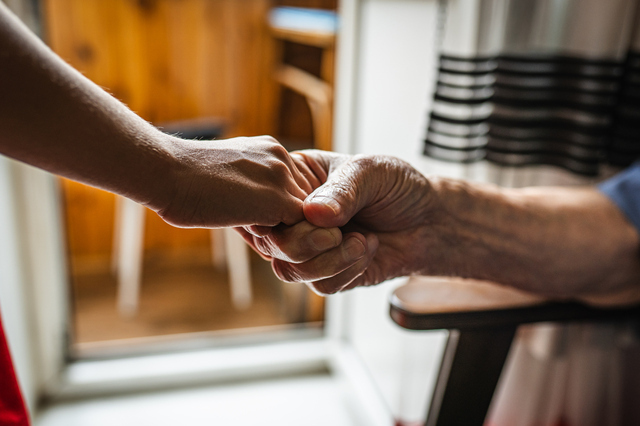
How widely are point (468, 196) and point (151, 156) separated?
54 cm

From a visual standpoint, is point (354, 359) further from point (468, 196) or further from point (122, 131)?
point (122, 131)

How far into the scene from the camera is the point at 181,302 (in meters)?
2.45

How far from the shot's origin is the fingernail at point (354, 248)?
0.65m

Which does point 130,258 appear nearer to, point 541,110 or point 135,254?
point 135,254

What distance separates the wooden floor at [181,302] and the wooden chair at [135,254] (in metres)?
0.04

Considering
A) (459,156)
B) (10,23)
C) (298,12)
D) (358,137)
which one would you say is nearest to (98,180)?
(10,23)

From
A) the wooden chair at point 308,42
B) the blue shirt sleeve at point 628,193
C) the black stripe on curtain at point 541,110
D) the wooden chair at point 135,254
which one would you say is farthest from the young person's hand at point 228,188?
the wooden chair at point 135,254

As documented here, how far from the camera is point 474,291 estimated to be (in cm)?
81

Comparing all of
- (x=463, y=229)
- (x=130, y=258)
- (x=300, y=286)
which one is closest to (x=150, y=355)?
(x=300, y=286)

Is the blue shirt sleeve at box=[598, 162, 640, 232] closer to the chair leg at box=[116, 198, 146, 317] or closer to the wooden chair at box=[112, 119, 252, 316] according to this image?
the wooden chair at box=[112, 119, 252, 316]

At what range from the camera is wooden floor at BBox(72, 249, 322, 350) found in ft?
7.21

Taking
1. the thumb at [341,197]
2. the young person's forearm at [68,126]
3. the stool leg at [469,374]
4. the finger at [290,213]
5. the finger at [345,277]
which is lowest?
the stool leg at [469,374]

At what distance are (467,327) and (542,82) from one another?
0.59 metres

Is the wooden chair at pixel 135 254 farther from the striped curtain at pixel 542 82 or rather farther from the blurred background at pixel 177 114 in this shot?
the striped curtain at pixel 542 82
